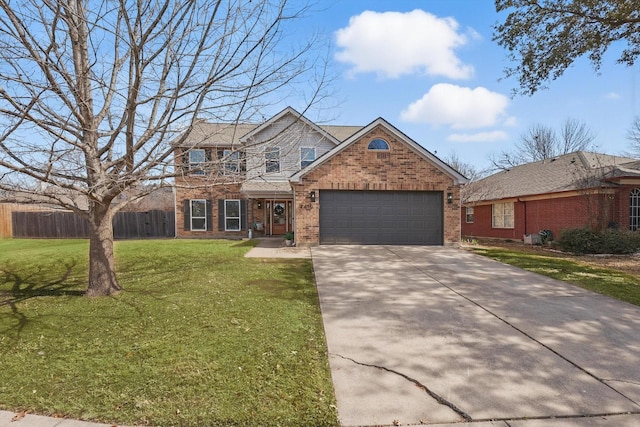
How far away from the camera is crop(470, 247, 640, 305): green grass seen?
666cm

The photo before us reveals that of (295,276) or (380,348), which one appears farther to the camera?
(295,276)

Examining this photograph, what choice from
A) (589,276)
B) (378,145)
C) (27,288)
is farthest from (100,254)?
(589,276)

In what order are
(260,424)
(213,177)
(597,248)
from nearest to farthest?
(260,424), (213,177), (597,248)

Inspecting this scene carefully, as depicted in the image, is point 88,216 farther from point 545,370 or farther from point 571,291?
point 571,291

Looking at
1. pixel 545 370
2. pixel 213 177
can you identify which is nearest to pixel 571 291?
pixel 545 370

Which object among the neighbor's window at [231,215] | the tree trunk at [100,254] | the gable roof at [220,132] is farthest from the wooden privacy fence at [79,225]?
the tree trunk at [100,254]

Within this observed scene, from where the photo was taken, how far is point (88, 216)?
593 centimetres

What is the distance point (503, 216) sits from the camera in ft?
65.6

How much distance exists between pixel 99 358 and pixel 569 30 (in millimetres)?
12666

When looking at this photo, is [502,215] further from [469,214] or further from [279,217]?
[279,217]

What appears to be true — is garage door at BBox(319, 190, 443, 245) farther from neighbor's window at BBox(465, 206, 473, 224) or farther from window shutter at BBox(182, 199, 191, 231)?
neighbor's window at BBox(465, 206, 473, 224)

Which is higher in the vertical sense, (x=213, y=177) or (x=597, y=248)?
(x=213, y=177)

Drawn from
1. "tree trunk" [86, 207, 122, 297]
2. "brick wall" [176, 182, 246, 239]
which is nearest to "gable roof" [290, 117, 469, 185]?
"brick wall" [176, 182, 246, 239]

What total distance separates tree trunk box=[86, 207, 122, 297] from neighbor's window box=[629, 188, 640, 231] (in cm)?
1824
